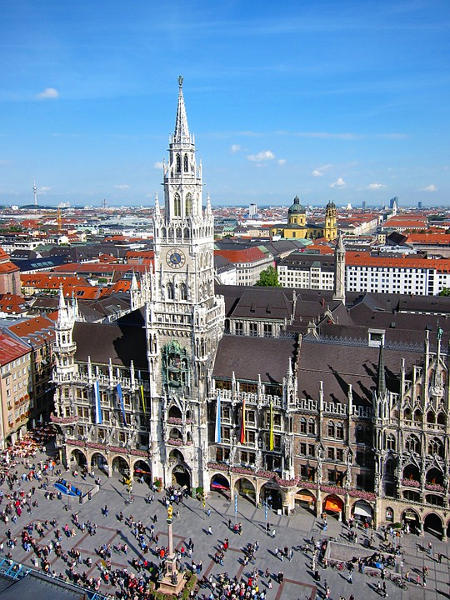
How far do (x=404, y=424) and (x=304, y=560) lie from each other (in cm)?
1840

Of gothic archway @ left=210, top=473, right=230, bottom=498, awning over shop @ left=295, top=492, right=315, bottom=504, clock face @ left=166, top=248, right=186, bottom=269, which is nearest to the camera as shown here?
awning over shop @ left=295, top=492, right=315, bottom=504

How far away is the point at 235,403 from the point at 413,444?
21.4 metres

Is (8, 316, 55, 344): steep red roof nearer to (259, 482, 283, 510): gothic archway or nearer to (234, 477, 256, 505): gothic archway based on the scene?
(234, 477, 256, 505): gothic archway

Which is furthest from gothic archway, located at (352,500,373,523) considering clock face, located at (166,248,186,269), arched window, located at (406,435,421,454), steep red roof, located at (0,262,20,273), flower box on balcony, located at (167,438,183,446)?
steep red roof, located at (0,262,20,273)

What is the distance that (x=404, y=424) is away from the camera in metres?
65.4

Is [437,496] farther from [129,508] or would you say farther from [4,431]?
[4,431]

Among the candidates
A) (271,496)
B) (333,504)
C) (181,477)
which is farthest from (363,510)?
(181,477)

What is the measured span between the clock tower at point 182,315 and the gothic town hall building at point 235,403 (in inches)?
6.2

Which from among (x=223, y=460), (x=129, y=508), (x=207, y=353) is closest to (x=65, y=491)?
(x=129, y=508)

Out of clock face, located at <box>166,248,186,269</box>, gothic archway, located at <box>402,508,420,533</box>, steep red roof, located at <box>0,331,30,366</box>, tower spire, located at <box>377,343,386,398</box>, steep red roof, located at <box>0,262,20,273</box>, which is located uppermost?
clock face, located at <box>166,248,186,269</box>

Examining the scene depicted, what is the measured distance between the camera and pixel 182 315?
73.4 m

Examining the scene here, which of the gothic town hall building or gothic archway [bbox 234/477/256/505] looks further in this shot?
gothic archway [bbox 234/477/256/505]

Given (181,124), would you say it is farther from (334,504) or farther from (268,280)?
(268,280)

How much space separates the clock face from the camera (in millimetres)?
73250
